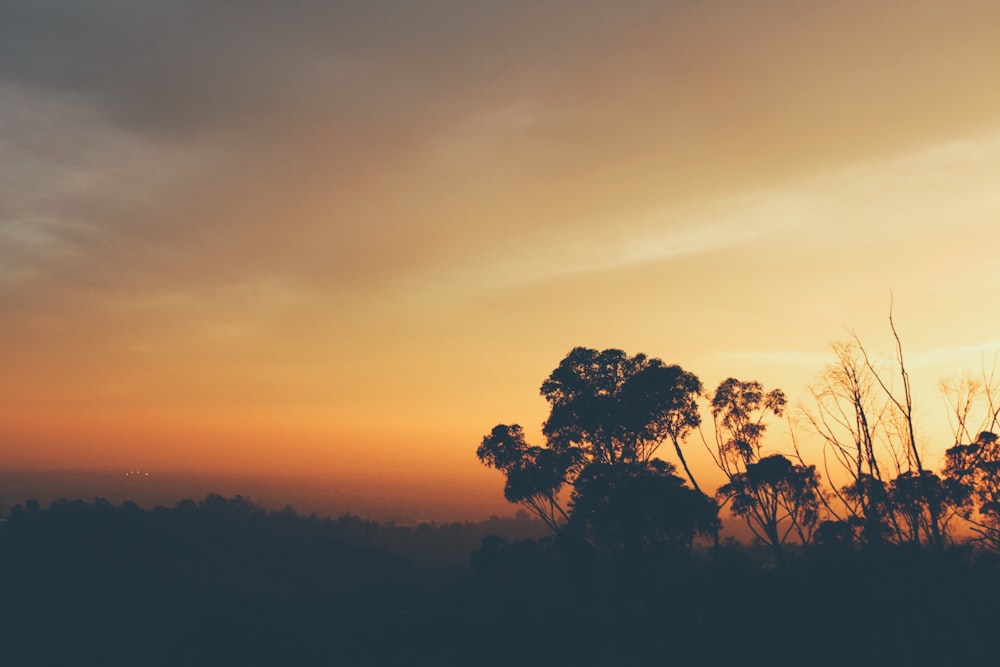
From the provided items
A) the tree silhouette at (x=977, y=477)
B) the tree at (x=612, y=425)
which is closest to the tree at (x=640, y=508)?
the tree at (x=612, y=425)

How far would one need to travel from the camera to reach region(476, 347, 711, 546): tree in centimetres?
3641

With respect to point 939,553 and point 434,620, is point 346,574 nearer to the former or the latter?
point 434,620

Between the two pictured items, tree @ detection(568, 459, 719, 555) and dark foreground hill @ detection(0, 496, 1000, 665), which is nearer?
dark foreground hill @ detection(0, 496, 1000, 665)

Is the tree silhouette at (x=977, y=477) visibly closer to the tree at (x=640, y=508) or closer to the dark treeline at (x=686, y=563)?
the dark treeline at (x=686, y=563)

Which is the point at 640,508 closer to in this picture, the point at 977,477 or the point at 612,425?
the point at 612,425

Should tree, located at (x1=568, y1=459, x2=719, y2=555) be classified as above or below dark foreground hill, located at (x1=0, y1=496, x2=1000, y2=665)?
above

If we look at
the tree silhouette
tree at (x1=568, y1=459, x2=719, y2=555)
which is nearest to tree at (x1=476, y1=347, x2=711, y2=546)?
tree at (x1=568, y1=459, x2=719, y2=555)

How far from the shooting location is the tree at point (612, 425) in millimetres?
36406

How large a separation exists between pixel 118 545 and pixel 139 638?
303ft

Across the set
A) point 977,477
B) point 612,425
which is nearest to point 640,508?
point 612,425

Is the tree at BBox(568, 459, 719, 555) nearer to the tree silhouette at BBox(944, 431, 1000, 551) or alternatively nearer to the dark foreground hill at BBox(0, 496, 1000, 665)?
the dark foreground hill at BBox(0, 496, 1000, 665)

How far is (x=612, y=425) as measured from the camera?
36.9m

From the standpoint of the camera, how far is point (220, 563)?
19112cm

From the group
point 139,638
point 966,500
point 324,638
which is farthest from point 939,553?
point 139,638
